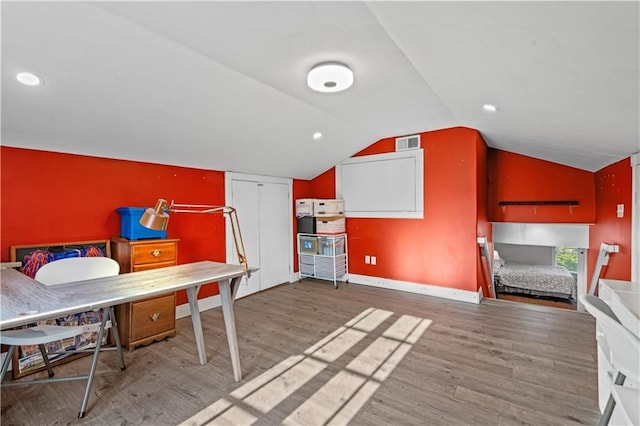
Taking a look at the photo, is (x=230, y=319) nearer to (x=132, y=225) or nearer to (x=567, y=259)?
(x=132, y=225)

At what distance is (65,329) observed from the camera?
1944mm

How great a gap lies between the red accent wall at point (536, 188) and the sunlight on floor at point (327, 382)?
119 inches

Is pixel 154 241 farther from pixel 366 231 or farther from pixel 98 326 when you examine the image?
pixel 366 231

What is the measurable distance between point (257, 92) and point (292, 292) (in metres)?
2.97

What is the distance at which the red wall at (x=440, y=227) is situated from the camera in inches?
155

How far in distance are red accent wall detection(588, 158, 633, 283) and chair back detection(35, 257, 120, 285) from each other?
499 centimetres

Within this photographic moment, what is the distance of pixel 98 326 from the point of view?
2172 millimetres

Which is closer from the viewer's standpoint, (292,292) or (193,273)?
(193,273)

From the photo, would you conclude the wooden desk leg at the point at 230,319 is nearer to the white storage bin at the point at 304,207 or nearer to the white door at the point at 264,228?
the white door at the point at 264,228

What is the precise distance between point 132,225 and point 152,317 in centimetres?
89

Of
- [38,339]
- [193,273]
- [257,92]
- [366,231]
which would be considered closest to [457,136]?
[366,231]

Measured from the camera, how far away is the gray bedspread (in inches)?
229

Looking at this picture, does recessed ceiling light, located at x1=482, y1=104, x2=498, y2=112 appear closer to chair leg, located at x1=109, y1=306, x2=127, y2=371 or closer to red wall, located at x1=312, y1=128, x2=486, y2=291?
red wall, located at x1=312, y1=128, x2=486, y2=291

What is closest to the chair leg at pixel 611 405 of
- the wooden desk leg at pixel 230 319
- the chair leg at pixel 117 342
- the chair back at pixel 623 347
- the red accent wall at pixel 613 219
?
the chair back at pixel 623 347
